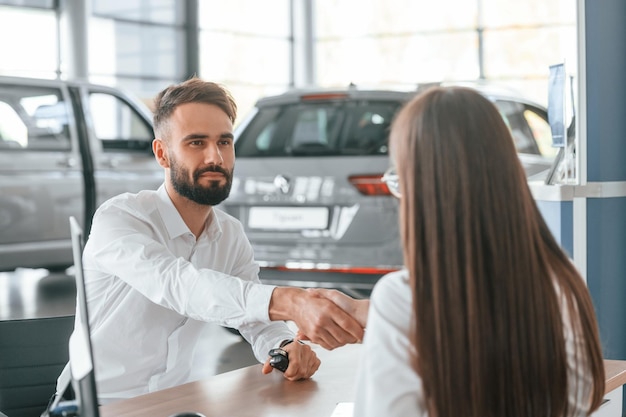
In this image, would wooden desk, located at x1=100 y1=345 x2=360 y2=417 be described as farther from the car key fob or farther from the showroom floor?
the showroom floor

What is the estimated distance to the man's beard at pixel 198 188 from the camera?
9.69 feet

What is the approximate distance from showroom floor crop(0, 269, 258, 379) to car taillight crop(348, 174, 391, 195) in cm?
125

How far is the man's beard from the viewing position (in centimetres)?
295

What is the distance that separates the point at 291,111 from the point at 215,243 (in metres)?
3.27

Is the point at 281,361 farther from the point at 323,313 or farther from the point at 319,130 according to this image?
the point at 319,130

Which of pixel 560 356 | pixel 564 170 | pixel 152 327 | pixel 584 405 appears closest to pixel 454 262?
pixel 560 356

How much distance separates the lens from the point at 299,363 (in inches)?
94.7

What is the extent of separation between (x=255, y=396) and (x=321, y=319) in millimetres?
275

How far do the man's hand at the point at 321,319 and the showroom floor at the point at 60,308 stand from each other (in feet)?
7.29

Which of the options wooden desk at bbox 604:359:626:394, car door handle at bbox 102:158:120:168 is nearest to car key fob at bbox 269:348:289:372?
wooden desk at bbox 604:359:626:394

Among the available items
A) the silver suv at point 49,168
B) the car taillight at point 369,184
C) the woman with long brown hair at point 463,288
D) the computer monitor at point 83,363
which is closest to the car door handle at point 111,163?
the silver suv at point 49,168

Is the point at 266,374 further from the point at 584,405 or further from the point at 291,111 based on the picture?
the point at 291,111

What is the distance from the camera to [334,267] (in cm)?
562

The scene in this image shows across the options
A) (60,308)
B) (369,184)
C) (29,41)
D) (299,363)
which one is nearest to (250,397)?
A: (299,363)
